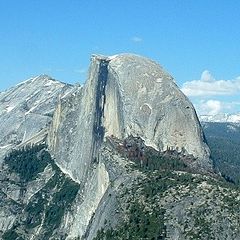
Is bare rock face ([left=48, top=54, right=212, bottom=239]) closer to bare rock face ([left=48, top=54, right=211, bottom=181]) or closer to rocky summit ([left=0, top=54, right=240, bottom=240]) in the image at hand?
bare rock face ([left=48, top=54, right=211, bottom=181])

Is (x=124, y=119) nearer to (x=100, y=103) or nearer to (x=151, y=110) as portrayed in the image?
(x=151, y=110)

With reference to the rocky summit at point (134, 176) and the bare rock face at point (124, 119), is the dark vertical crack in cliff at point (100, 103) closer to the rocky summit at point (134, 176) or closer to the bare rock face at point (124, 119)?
the bare rock face at point (124, 119)

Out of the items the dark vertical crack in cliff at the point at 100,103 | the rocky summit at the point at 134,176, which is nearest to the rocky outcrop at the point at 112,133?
the dark vertical crack in cliff at the point at 100,103

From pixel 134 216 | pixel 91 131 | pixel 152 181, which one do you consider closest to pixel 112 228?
pixel 134 216

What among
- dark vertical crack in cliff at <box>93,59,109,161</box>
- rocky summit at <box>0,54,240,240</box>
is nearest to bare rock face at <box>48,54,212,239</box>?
dark vertical crack in cliff at <box>93,59,109,161</box>

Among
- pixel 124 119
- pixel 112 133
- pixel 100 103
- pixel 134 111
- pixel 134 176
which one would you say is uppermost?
pixel 100 103

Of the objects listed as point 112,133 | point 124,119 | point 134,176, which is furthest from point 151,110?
point 134,176

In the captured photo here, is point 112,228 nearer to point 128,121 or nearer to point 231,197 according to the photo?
point 231,197
